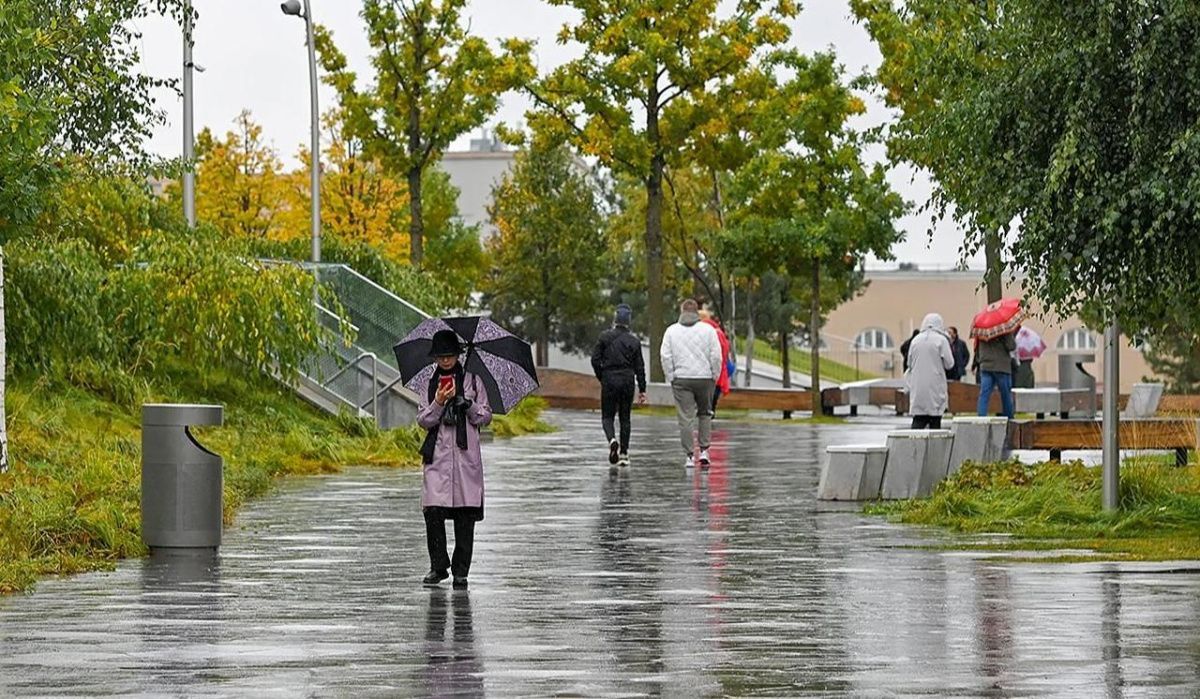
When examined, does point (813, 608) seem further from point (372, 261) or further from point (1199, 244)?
point (372, 261)

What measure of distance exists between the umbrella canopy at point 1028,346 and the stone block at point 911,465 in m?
22.0

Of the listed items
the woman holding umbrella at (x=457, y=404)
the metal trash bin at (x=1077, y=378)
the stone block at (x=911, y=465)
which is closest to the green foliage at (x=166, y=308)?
the stone block at (x=911, y=465)

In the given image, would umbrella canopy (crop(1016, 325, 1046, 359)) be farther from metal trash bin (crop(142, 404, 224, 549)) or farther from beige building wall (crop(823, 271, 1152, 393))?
beige building wall (crop(823, 271, 1152, 393))

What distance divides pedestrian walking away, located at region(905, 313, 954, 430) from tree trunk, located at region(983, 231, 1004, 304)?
0.95 metres

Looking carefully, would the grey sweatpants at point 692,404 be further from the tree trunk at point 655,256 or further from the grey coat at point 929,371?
the tree trunk at point 655,256

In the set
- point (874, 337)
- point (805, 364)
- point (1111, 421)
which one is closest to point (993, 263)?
point (1111, 421)

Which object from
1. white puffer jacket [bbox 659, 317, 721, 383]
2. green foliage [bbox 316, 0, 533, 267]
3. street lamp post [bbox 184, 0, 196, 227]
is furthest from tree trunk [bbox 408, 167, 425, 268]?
white puffer jacket [bbox 659, 317, 721, 383]

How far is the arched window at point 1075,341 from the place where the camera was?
102m

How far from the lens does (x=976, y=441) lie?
2288 centimetres

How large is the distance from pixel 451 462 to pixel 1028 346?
30.7 m

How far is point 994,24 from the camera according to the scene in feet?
59.7

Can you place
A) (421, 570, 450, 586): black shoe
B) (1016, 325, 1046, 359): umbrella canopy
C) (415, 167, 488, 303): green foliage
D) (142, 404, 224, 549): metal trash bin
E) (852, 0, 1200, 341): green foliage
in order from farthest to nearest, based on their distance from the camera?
(415, 167, 488, 303): green foliage < (1016, 325, 1046, 359): umbrella canopy < (142, 404, 224, 549): metal trash bin < (852, 0, 1200, 341): green foliage < (421, 570, 450, 586): black shoe

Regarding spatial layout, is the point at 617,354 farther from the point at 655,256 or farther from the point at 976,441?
the point at 655,256

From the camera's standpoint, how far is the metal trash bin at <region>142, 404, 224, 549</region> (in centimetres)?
1669
